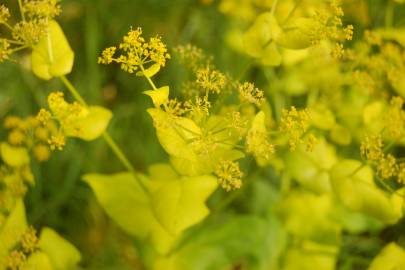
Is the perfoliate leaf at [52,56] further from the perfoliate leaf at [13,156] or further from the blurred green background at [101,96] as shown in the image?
the blurred green background at [101,96]

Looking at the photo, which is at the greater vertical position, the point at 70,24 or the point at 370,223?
the point at 70,24

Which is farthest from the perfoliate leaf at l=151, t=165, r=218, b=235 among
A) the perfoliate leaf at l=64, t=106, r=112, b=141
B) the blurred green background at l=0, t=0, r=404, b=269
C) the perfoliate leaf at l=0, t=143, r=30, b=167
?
the blurred green background at l=0, t=0, r=404, b=269

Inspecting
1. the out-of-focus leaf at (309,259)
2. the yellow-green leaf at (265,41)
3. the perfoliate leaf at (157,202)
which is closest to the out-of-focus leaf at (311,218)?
the out-of-focus leaf at (309,259)

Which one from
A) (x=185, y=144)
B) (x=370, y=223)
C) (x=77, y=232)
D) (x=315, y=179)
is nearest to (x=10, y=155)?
(x=185, y=144)

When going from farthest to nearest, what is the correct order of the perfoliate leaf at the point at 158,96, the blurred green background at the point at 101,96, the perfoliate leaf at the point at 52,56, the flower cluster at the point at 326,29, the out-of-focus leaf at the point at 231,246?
the blurred green background at the point at 101,96, the out-of-focus leaf at the point at 231,246, the perfoliate leaf at the point at 52,56, the flower cluster at the point at 326,29, the perfoliate leaf at the point at 158,96

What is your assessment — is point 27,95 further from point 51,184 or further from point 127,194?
point 127,194

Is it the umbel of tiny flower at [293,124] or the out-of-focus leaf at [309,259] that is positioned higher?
the umbel of tiny flower at [293,124]
